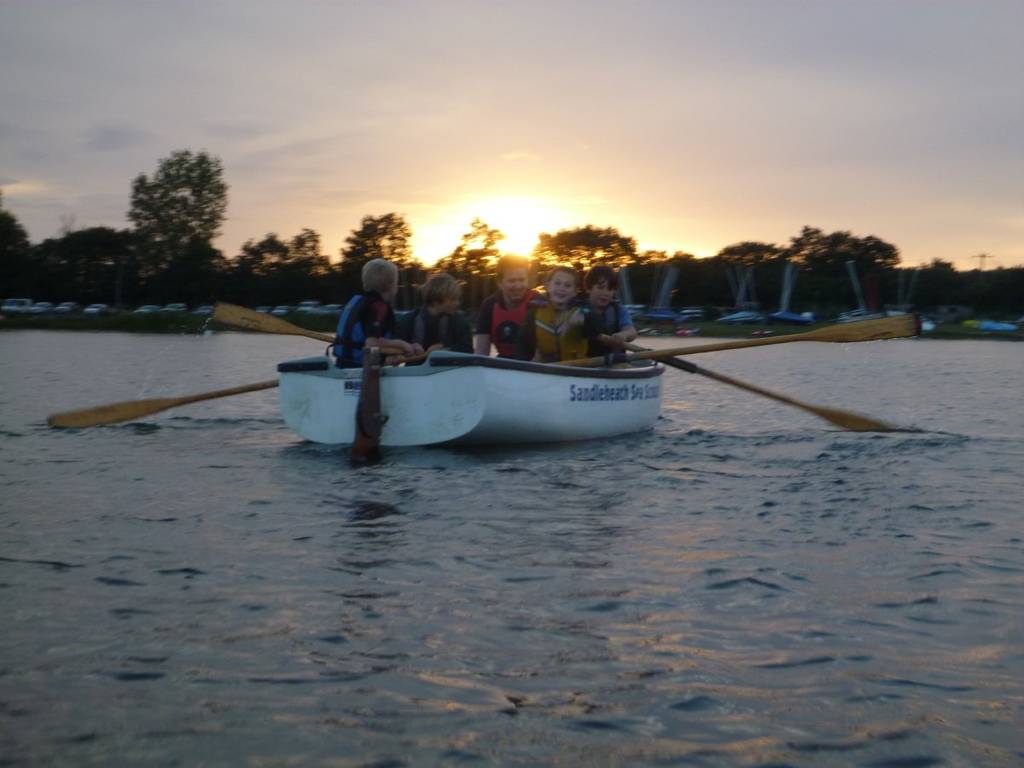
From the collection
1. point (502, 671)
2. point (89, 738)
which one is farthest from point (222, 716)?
point (502, 671)

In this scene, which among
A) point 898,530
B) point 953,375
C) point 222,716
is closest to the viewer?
point 222,716

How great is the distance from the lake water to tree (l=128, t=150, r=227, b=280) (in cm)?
9259

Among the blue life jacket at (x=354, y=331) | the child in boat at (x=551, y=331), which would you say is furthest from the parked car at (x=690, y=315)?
the blue life jacket at (x=354, y=331)

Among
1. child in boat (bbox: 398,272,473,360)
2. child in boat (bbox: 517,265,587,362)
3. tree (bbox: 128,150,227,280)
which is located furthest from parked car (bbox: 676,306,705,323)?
child in boat (bbox: 398,272,473,360)

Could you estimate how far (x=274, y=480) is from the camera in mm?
8016

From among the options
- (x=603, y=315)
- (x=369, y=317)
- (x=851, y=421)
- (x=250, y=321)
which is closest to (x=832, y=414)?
(x=851, y=421)

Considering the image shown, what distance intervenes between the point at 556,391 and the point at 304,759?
255 inches

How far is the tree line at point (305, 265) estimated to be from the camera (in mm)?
86188

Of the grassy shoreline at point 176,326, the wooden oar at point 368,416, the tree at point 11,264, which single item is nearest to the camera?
the wooden oar at point 368,416

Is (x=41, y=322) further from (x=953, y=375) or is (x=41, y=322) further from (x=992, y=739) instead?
(x=992, y=739)

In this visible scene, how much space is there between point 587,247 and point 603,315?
85020 millimetres

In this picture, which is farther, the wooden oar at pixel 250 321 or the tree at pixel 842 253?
→ the tree at pixel 842 253

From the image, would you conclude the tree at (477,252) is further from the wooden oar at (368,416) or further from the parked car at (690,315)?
the wooden oar at (368,416)

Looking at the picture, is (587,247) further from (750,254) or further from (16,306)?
(16,306)
